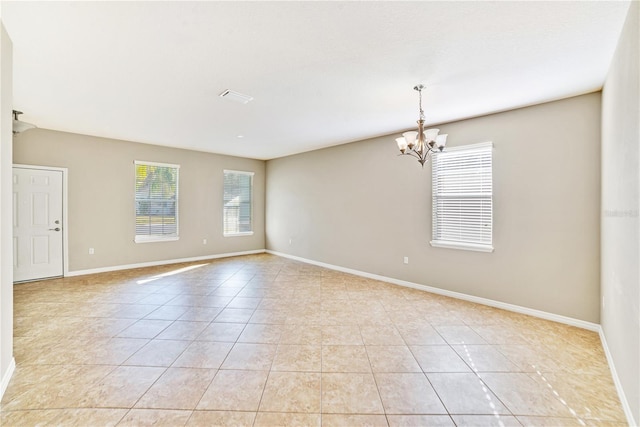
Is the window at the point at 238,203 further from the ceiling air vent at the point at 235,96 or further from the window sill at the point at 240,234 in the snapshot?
the ceiling air vent at the point at 235,96

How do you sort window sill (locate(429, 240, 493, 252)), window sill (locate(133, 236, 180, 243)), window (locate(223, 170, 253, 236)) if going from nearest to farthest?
window sill (locate(429, 240, 493, 252)) → window sill (locate(133, 236, 180, 243)) → window (locate(223, 170, 253, 236))

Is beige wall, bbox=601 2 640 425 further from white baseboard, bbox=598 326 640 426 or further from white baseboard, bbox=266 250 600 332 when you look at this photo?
white baseboard, bbox=266 250 600 332

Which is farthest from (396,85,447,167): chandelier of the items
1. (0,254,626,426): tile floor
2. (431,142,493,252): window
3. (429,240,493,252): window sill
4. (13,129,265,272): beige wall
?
(13,129,265,272): beige wall

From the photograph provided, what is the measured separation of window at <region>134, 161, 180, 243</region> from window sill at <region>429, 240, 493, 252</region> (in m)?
5.61

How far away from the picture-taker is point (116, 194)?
5434 millimetres

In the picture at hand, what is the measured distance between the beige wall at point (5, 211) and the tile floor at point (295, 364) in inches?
11.1

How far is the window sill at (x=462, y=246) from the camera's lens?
369 centimetres

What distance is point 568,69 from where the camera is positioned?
2.50 metres

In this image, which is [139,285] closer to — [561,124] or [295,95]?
[295,95]

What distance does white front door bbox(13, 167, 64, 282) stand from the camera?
448 centimetres

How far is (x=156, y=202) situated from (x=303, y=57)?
5181mm

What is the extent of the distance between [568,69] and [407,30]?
1768 mm

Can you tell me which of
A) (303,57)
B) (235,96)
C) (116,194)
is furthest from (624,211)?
(116,194)

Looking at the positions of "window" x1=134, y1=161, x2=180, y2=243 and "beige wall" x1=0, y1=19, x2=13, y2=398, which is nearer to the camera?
"beige wall" x1=0, y1=19, x2=13, y2=398
